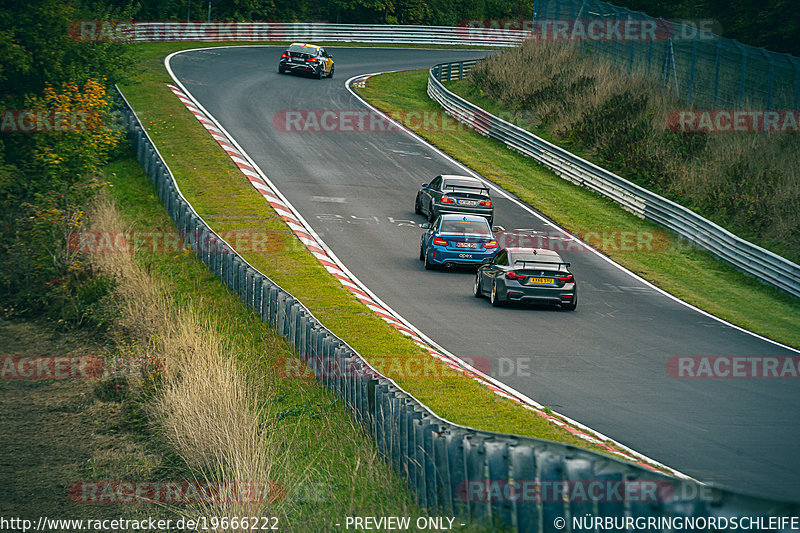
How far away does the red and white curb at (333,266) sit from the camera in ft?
41.1

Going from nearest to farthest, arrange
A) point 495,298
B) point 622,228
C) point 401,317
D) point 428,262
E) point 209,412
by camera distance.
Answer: point 209,412 → point 401,317 → point 495,298 → point 428,262 → point 622,228

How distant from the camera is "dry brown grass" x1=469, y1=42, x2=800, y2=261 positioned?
2984 cm

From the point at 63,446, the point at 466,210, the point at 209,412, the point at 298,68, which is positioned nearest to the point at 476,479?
the point at 209,412

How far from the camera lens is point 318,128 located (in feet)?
139

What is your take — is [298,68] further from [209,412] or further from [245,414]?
[245,414]

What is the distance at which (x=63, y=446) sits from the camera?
16.0m

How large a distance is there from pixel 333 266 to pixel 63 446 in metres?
9.42

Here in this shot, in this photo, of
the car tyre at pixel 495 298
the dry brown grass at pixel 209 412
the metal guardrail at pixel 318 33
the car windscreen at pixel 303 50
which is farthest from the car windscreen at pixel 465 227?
the metal guardrail at pixel 318 33

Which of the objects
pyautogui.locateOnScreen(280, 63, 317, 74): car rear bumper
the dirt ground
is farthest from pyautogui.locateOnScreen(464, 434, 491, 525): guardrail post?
pyautogui.locateOnScreen(280, 63, 317, 74): car rear bumper

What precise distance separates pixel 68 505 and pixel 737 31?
4646 centimetres

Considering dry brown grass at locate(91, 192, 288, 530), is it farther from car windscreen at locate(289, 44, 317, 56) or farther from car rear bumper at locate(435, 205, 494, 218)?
car windscreen at locate(289, 44, 317, 56)

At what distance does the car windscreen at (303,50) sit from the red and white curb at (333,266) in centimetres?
918

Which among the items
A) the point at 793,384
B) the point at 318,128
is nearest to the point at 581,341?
the point at 793,384

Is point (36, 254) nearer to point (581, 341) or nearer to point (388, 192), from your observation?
point (388, 192)
